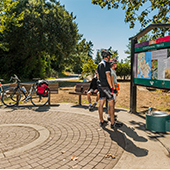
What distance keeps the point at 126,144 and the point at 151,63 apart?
8.30 feet

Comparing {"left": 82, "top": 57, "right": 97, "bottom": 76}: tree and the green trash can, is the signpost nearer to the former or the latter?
the green trash can

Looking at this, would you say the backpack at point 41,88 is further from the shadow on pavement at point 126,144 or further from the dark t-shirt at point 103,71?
the shadow on pavement at point 126,144

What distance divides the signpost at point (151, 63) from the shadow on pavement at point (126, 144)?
1.73 m

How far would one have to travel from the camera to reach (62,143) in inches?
147

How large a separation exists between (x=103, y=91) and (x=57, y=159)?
2.08 meters

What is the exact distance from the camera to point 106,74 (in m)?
4.36

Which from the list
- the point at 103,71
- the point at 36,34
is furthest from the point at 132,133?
the point at 36,34

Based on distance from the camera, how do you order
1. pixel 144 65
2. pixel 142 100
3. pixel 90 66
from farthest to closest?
1. pixel 90 66
2. pixel 142 100
3. pixel 144 65

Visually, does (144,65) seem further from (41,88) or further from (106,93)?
(41,88)

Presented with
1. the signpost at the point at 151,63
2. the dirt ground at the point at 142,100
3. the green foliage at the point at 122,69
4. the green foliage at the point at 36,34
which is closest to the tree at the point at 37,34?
the green foliage at the point at 36,34

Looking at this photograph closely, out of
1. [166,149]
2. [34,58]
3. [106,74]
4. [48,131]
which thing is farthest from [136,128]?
[34,58]

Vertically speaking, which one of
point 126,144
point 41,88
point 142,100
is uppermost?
point 41,88

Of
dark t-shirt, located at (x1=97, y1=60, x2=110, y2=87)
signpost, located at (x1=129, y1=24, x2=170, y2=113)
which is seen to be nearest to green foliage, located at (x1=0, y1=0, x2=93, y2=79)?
signpost, located at (x1=129, y1=24, x2=170, y2=113)

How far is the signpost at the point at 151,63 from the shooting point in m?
4.48
